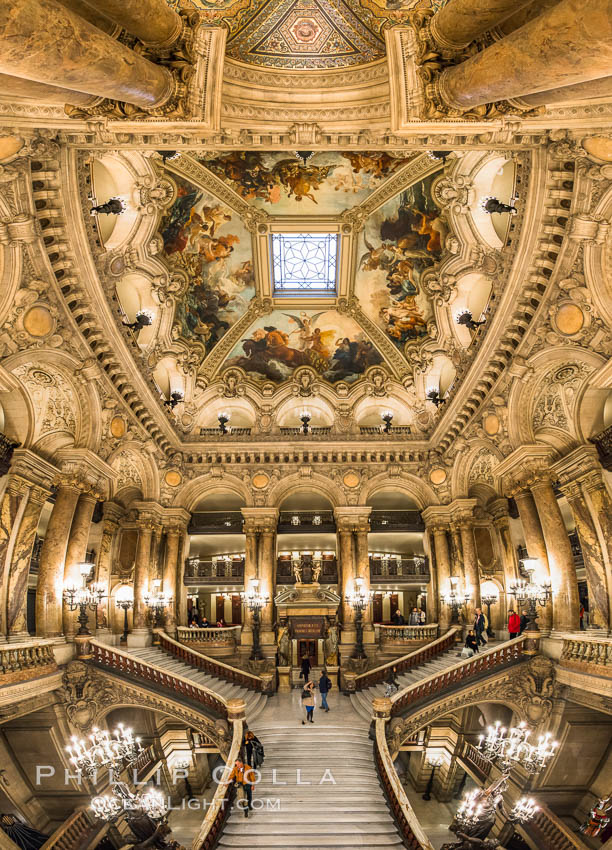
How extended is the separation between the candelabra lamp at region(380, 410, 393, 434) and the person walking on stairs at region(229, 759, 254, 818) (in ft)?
47.1

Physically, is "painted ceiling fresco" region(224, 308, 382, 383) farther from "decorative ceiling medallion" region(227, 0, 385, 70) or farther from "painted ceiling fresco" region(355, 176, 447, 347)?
"decorative ceiling medallion" region(227, 0, 385, 70)

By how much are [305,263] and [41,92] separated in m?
13.4

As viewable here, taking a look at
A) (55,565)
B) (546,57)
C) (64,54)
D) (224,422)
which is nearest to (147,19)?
(64,54)

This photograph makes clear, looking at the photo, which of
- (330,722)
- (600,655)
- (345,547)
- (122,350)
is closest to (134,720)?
(330,722)

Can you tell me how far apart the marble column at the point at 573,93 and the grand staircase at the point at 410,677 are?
14470 mm

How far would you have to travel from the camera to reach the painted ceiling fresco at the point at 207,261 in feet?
53.4

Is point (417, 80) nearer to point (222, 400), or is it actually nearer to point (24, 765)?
point (222, 400)

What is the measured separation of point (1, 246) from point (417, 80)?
839cm

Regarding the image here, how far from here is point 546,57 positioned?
18.9ft

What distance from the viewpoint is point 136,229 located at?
48.9 ft

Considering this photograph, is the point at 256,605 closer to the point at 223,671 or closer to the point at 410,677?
the point at 223,671

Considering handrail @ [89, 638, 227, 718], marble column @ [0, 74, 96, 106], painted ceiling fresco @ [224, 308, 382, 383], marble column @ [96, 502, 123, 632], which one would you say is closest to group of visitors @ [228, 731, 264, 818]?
handrail @ [89, 638, 227, 718]

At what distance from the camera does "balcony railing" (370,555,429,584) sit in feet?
70.4

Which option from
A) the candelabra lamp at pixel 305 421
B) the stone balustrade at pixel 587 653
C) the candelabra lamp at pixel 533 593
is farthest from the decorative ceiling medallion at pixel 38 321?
the stone balustrade at pixel 587 653
